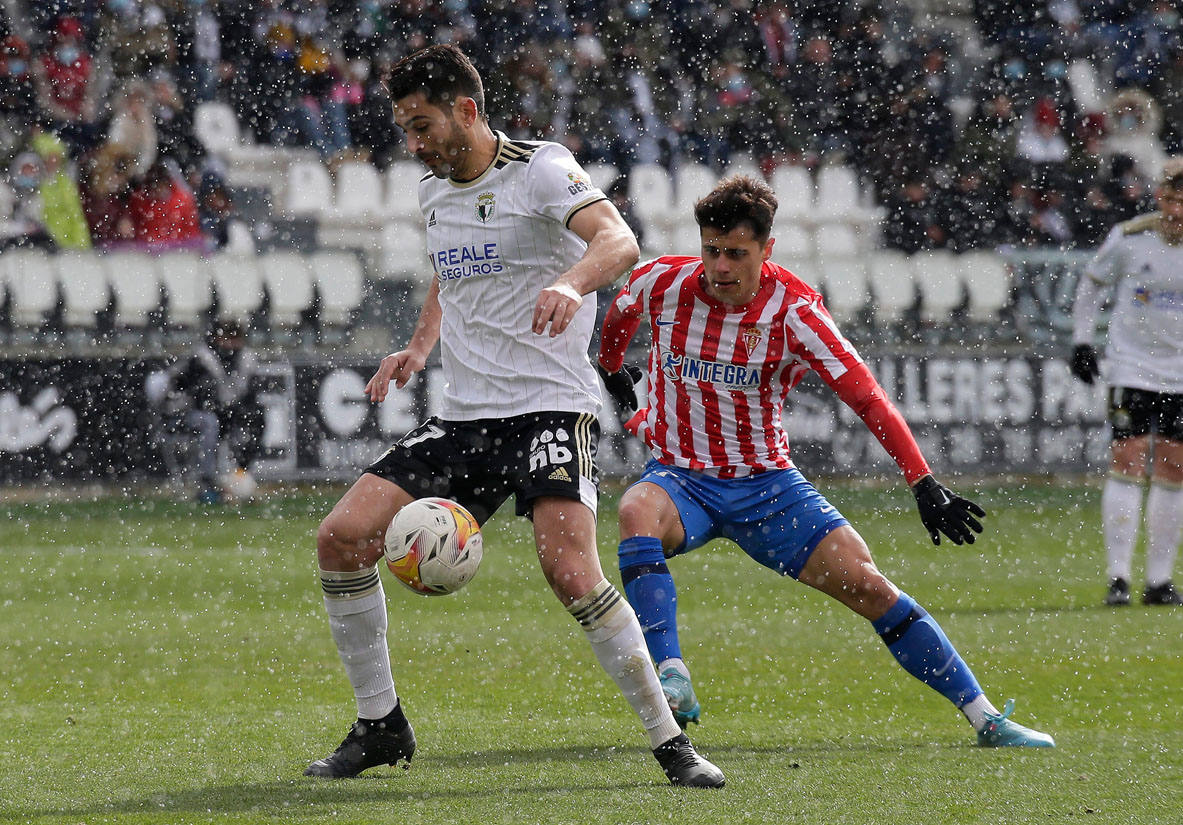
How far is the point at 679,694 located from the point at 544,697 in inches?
43.0

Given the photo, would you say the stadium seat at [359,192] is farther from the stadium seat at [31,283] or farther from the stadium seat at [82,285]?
the stadium seat at [31,283]

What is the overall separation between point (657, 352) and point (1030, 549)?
229 inches

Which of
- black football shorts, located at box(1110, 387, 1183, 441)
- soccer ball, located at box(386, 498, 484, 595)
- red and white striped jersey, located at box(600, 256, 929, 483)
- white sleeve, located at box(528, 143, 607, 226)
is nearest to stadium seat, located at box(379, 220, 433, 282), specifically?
black football shorts, located at box(1110, 387, 1183, 441)

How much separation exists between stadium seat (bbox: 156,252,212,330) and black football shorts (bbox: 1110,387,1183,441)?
7858 millimetres

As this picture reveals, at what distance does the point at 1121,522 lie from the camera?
7.93 metres

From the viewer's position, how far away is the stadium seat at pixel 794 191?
615 inches

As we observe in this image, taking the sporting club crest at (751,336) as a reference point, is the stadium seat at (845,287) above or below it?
below

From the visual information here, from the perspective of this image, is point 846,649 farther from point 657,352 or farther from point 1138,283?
point 1138,283

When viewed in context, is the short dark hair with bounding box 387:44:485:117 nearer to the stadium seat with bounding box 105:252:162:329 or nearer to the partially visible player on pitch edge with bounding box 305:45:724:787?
the partially visible player on pitch edge with bounding box 305:45:724:787

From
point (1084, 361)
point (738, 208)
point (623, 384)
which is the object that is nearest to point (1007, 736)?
point (623, 384)

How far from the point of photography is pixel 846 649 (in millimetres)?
6828

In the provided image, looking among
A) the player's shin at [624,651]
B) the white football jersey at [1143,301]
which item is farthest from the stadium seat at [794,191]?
the player's shin at [624,651]

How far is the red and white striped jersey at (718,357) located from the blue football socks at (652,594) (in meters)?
0.36

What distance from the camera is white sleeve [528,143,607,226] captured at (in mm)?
4125
